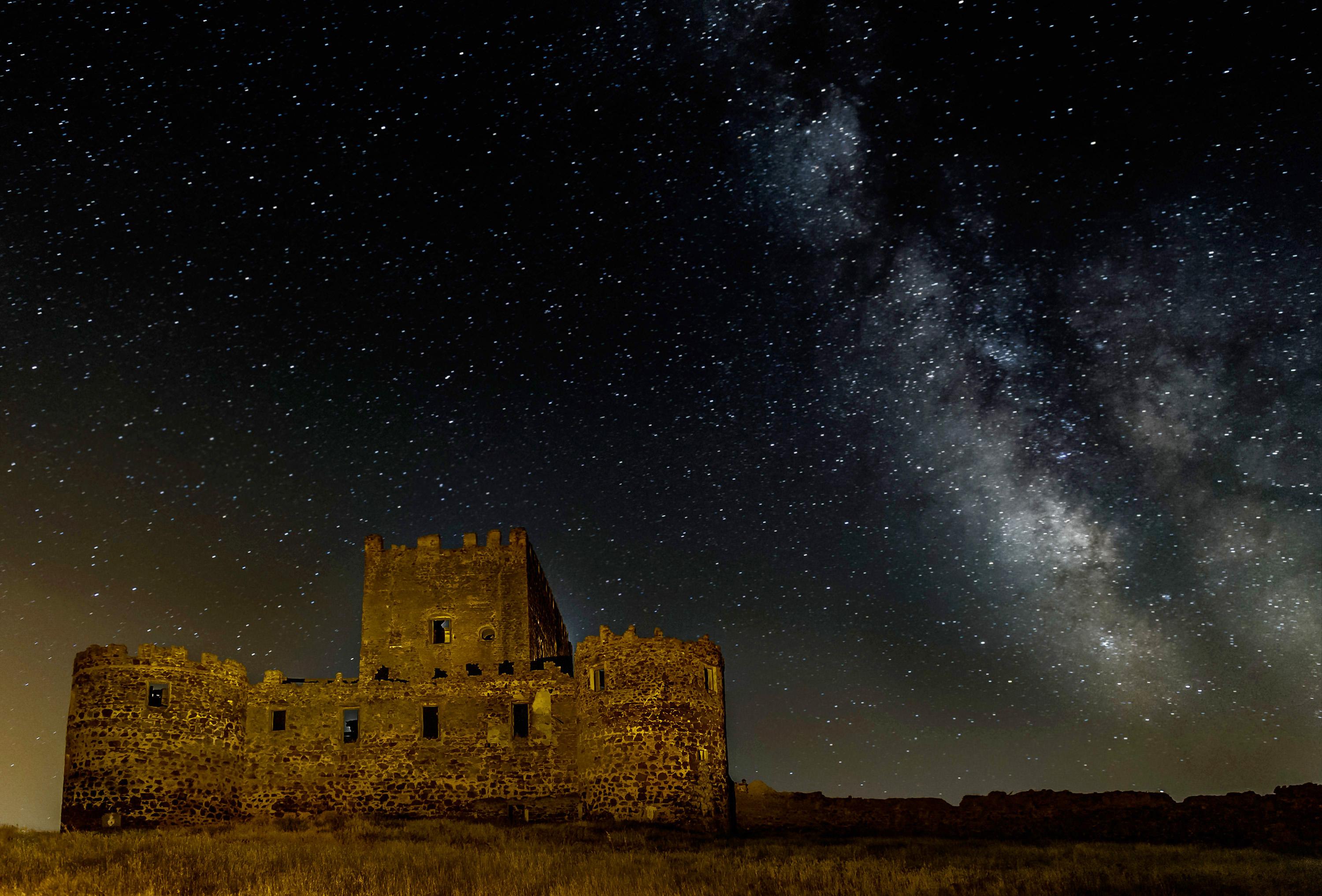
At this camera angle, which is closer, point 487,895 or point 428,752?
point 487,895

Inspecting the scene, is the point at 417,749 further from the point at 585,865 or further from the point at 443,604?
the point at 585,865

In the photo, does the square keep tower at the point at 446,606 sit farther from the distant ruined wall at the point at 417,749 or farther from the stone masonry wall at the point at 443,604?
the distant ruined wall at the point at 417,749

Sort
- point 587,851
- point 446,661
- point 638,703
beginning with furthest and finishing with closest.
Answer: point 446,661, point 638,703, point 587,851

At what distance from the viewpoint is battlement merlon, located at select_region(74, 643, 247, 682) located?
31.8 m

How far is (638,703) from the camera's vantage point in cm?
3212

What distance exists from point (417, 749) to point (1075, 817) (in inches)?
775

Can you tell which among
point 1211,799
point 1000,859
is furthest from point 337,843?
point 1211,799

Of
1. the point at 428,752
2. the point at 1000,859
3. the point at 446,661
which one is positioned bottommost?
the point at 1000,859

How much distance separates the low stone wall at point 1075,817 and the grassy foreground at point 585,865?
2483 millimetres

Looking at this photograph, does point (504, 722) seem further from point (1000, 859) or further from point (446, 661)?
point (1000, 859)

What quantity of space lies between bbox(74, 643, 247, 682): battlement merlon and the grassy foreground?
196 inches

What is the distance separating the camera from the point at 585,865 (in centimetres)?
2259

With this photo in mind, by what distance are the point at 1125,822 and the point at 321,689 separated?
24.4 meters

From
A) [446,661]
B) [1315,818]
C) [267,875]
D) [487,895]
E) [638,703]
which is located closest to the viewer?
[487,895]
